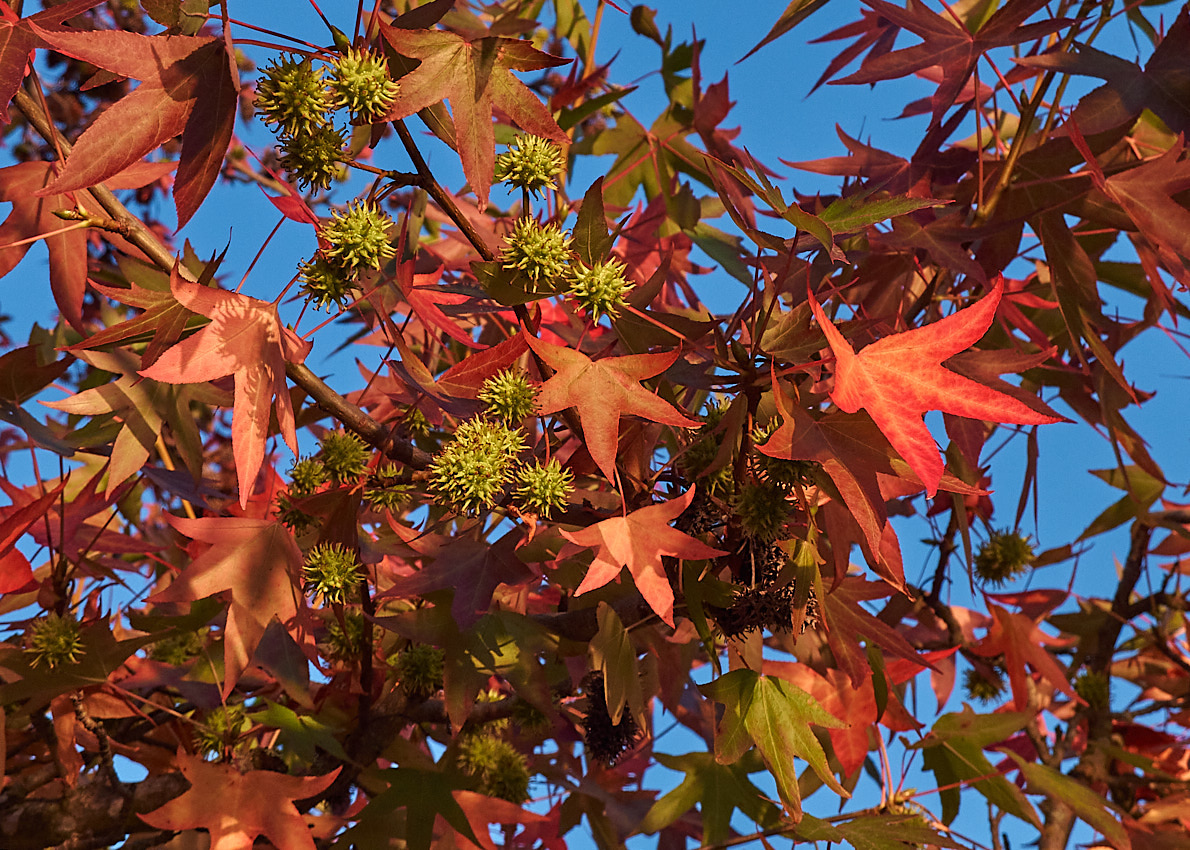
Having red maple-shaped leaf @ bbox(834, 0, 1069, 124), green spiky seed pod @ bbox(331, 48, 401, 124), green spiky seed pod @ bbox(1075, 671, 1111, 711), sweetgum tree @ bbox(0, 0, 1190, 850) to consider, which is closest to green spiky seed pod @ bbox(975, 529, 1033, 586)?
sweetgum tree @ bbox(0, 0, 1190, 850)

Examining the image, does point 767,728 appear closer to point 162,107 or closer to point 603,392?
point 603,392

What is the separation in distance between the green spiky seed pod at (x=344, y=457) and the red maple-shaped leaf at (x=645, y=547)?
0.34 meters

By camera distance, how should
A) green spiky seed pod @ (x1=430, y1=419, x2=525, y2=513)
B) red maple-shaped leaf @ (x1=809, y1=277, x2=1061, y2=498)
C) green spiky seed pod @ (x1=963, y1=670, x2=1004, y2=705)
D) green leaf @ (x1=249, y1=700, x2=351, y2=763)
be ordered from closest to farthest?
red maple-shaped leaf @ (x1=809, y1=277, x2=1061, y2=498)
green spiky seed pod @ (x1=430, y1=419, x2=525, y2=513)
green leaf @ (x1=249, y1=700, x2=351, y2=763)
green spiky seed pod @ (x1=963, y1=670, x2=1004, y2=705)

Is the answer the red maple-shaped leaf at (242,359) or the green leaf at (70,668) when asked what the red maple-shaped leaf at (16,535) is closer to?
the green leaf at (70,668)

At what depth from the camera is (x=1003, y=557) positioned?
146 cm

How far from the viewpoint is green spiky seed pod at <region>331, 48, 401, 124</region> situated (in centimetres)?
71

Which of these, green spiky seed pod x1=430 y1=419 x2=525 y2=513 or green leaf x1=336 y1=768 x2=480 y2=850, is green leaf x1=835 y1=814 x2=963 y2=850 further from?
green spiky seed pod x1=430 y1=419 x2=525 y2=513

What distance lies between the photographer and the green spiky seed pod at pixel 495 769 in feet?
4.08

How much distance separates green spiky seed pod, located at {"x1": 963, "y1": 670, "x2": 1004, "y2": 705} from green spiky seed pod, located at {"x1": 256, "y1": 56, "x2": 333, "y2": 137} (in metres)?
1.42

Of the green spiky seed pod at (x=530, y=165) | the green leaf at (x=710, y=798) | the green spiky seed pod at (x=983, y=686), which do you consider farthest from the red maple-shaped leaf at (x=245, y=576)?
the green spiky seed pod at (x=983, y=686)

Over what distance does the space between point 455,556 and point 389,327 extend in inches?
9.5

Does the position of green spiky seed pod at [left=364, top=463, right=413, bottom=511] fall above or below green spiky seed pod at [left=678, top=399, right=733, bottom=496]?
above

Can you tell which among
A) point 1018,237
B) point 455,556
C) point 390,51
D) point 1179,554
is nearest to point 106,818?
point 455,556

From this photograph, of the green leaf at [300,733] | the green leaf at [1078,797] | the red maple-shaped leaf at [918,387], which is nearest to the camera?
the red maple-shaped leaf at [918,387]
